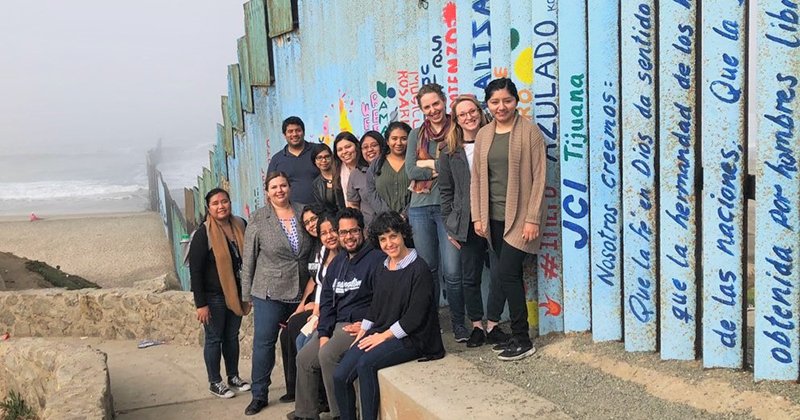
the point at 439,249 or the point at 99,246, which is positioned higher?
the point at 439,249

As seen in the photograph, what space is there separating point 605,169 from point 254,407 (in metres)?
2.74

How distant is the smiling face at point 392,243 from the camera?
402cm

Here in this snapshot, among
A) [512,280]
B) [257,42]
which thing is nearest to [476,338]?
[512,280]

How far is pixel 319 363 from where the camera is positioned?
171 inches

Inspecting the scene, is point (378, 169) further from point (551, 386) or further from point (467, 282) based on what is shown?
point (551, 386)

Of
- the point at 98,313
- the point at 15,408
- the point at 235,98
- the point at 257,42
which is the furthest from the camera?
the point at 235,98

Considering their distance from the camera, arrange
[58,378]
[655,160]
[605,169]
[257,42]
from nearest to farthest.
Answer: [655,160], [605,169], [58,378], [257,42]

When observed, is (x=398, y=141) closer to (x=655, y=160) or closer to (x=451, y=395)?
(x=655, y=160)

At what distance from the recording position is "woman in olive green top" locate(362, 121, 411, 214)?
4871 mm

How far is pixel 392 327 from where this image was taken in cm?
399

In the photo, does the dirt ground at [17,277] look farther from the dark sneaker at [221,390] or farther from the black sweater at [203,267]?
the black sweater at [203,267]

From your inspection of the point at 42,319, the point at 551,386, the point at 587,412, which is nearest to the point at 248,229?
the point at 551,386

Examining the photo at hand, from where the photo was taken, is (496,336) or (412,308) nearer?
(412,308)

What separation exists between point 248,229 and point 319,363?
1.05 m
